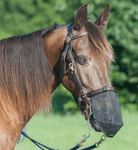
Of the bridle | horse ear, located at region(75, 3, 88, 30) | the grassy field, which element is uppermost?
horse ear, located at region(75, 3, 88, 30)

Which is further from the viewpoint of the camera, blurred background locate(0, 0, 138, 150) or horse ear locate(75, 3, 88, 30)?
blurred background locate(0, 0, 138, 150)

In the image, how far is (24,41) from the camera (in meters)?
2.03

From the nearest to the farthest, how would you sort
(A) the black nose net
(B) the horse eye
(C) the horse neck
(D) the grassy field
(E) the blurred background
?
(A) the black nose net < (B) the horse eye < (C) the horse neck < (D) the grassy field < (E) the blurred background

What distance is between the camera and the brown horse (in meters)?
1.92

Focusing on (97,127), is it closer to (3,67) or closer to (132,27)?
(3,67)

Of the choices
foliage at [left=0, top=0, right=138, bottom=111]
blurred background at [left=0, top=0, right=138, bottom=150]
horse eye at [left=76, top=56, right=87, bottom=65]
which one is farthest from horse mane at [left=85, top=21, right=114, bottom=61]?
foliage at [left=0, top=0, right=138, bottom=111]

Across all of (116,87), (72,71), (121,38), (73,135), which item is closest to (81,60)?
(72,71)

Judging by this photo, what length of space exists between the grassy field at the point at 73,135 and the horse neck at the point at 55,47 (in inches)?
105

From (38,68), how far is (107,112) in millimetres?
779

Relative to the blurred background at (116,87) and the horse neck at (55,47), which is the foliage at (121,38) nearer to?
the blurred background at (116,87)

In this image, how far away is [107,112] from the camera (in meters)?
1.83

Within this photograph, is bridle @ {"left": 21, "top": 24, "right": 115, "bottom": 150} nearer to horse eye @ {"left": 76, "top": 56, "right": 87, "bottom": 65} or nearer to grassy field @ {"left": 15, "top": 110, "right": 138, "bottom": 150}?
horse eye @ {"left": 76, "top": 56, "right": 87, "bottom": 65}

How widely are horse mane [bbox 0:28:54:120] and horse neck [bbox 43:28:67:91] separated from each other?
0.23 ft

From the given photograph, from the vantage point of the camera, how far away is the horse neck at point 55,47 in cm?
205
